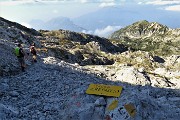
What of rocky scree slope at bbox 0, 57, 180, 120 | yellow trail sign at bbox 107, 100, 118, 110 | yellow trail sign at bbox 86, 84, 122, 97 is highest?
yellow trail sign at bbox 86, 84, 122, 97

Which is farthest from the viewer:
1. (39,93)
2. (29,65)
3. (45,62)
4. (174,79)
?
(174,79)

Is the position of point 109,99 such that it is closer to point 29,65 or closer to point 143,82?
point 29,65

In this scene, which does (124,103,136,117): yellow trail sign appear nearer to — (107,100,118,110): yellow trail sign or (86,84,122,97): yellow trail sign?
(107,100,118,110): yellow trail sign

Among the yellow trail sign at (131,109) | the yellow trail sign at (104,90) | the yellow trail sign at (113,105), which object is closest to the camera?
the yellow trail sign at (131,109)

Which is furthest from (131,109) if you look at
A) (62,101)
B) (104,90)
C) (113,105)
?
(62,101)

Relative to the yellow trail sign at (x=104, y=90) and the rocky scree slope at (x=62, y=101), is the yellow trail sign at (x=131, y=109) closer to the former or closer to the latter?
the rocky scree slope at (x=62, y=101)


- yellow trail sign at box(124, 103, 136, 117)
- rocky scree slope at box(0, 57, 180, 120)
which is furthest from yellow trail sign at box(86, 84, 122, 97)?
yellow trail sign at box(124, 103, 136, 117)

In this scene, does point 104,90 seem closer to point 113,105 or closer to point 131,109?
point 113,105

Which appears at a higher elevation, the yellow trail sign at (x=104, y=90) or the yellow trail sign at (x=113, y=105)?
the yellow trail sign at (x=104, y=90)

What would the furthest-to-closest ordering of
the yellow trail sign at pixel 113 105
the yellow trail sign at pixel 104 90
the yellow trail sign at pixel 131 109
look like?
the yellow trail sign at pixel 104 90, the yellow trail sign at pixel 113 105, the yellow trail sign at pixel 131 109

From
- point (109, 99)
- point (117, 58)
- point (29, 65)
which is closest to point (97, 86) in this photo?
point (109, 99)

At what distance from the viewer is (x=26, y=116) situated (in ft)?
82.1

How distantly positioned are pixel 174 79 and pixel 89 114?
1441 inches

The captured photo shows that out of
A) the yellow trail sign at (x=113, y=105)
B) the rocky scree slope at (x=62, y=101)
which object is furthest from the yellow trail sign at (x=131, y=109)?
the yellow trail sign at (x=113, y=105)
